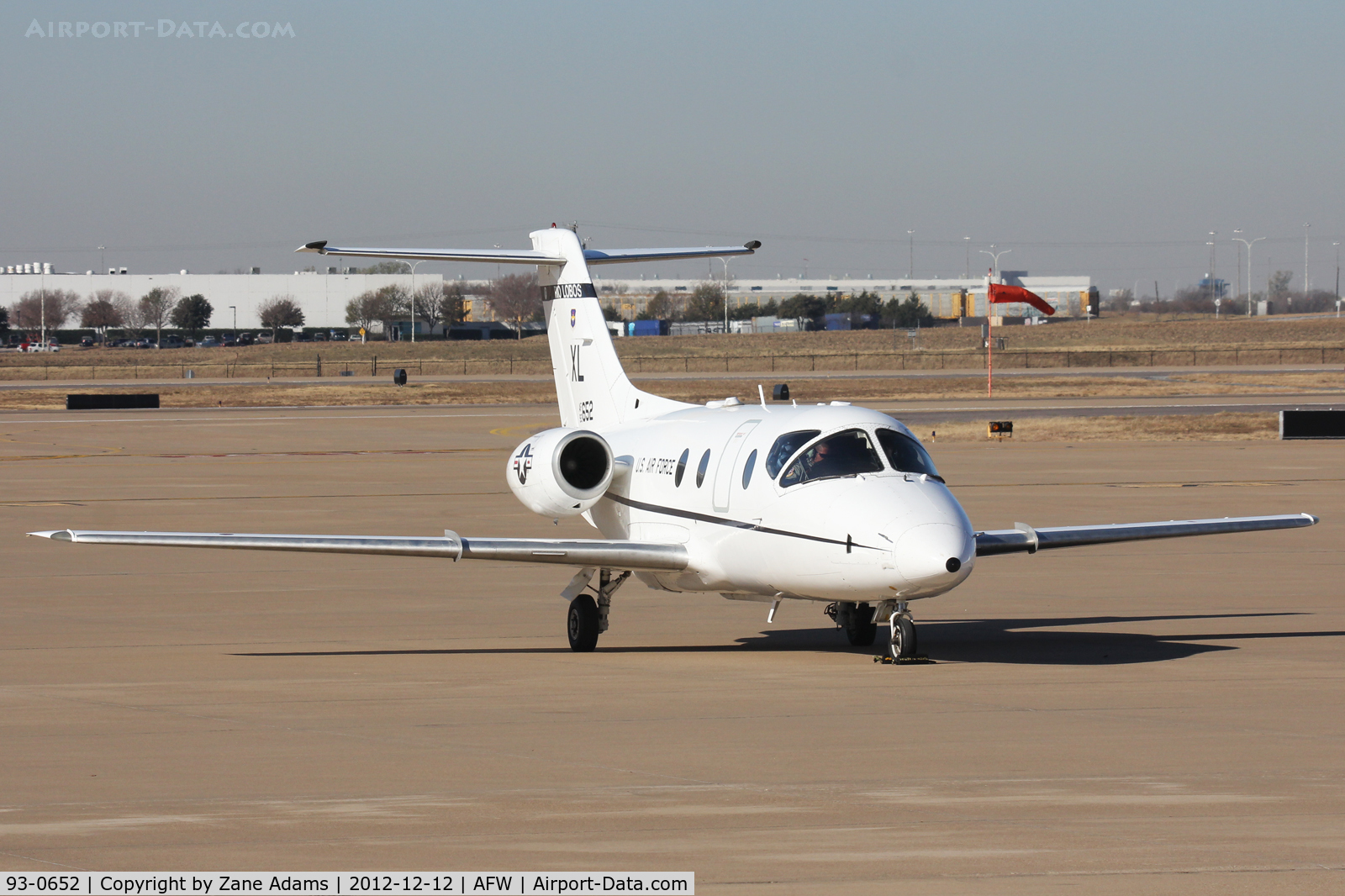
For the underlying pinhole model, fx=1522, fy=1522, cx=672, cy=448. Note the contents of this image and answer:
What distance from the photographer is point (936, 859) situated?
333 inches

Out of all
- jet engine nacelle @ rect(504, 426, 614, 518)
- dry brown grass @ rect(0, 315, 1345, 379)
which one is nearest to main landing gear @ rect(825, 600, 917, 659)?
jet engine nacelle @ rect(504, 426, 614, 518)

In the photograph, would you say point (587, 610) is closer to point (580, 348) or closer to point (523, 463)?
point (523, 463)

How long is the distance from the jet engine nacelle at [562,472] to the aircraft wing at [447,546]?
1.65 metres

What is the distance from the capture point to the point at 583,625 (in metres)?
17.1

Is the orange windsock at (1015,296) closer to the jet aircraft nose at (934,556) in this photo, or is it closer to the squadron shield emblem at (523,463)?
the squadron shield emblem at (523,463)

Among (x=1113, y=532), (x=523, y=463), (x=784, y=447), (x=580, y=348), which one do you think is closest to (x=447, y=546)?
(x=523, y=463)

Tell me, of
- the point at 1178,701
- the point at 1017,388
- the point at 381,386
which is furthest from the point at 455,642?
the point at 381,386

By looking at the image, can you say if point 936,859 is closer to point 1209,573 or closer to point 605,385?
point 605,385

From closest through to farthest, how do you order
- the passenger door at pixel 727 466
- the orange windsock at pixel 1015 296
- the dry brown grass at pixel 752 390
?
the passenger door at pixel 727 466
the orange windsock at pixel 1015 296
the dry brown grass at pixel 752 390

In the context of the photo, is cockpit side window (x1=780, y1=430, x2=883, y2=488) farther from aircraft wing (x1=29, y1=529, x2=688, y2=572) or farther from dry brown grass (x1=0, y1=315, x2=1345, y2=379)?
dry brown grass (x1=0, y1=315, x2=1345, y2=379)

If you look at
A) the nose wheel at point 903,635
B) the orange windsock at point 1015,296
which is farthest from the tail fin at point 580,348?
the orange windsock at point 1015,296

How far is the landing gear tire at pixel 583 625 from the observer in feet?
56.0

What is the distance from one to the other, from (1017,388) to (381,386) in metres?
37.6
